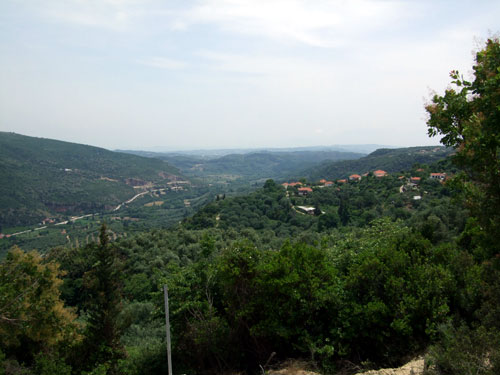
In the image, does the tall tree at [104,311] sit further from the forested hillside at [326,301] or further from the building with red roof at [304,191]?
the building with red roof at [304,191]

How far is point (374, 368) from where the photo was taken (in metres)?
7.40

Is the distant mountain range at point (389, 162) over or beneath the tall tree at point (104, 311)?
over

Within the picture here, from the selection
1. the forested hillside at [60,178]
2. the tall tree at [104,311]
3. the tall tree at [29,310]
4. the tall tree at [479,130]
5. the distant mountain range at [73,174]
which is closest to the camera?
the tall tree at [479,130]

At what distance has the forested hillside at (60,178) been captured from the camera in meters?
104

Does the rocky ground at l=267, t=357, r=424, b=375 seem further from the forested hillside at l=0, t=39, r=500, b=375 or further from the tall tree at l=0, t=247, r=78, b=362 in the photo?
the tall tree at l=0, t=247, r=78, b=362

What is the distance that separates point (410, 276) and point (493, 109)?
531 cm

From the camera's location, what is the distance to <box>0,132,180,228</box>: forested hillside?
104062mm

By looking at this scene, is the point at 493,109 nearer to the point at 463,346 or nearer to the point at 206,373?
the point at 463,346

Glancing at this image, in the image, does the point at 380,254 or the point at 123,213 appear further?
the point at 123,213

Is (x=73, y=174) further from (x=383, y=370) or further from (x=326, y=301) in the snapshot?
(x=383, y=370)

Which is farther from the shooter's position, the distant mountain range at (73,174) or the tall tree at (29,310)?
the distant mountain range at (73,174)

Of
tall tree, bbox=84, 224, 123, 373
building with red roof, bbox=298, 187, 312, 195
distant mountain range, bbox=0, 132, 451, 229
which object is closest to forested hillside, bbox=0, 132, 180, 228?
distant mountain range, bbox=0, 132, 451, 229

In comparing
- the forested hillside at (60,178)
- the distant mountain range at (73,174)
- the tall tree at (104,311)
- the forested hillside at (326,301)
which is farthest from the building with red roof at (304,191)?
the forested hillside at (60,178)

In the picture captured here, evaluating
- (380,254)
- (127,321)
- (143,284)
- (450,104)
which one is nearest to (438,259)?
(380,254)
